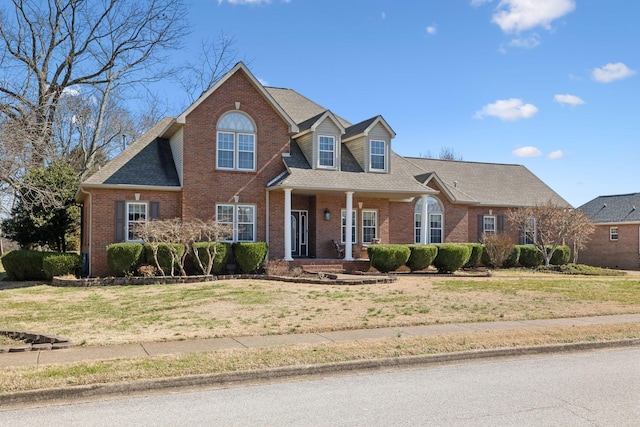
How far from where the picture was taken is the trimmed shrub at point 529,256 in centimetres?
3009

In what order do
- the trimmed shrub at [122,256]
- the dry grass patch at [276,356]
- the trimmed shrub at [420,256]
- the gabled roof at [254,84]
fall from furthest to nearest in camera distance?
the trimmed shrub at [420,256], the gabled roof at [254,84], the trimmed shrub at [122,256], the dry grass patch at [276,356]

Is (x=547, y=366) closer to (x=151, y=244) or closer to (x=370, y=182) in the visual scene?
(x=151, y=244)

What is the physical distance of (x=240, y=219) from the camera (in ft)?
80.8

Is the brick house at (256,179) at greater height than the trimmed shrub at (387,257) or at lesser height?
greater

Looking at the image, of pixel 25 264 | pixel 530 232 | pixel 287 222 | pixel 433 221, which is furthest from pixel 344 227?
pixel 25 264

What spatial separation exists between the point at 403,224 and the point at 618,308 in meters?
15.0

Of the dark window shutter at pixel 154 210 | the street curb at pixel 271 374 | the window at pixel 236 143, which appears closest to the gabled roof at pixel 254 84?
the window at pixel 236 143

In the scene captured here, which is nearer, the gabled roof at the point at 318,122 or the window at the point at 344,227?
the gabled roof at the point at 318,122

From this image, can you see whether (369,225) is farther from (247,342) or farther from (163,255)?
(247,342)

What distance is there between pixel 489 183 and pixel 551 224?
19.3 ft

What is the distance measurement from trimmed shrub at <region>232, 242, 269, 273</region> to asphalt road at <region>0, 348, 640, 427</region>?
47.3 feet

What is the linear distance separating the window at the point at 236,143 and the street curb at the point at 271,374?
16.4 meters

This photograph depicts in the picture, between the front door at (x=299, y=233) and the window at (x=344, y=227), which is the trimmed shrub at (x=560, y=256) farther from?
the front door at (x=299, y=233)

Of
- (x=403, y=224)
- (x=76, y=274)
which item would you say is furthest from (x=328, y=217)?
(x=76, y=274)
